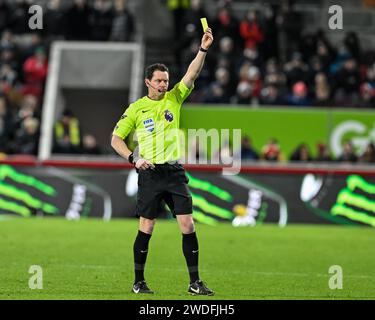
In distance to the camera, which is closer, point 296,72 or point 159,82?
point 159,82

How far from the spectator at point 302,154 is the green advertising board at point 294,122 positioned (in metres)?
2.02

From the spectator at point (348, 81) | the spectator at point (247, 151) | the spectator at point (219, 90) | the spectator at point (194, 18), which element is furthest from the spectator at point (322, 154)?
the spectator at point (194, 18)

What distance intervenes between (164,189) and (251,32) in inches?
666

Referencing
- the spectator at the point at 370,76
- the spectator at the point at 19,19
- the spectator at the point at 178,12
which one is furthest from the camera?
the spectator at the point at 19,19

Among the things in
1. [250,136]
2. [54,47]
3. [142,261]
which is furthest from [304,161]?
[142,261]

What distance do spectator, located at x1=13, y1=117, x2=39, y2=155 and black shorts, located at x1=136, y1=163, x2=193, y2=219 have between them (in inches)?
564

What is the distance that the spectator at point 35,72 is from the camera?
28156mm

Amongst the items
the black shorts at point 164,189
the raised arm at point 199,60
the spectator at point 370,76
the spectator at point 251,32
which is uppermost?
the spectator at point 251,32

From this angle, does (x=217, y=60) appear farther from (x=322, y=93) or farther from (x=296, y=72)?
(x=322, y=93)

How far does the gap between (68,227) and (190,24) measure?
957cm

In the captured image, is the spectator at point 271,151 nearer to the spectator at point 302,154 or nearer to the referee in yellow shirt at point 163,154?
the spectator at point 302,154

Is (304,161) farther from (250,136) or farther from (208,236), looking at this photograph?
(208,236)

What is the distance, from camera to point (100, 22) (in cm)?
2878

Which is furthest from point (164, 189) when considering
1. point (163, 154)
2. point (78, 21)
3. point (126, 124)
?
point (78, 21)
